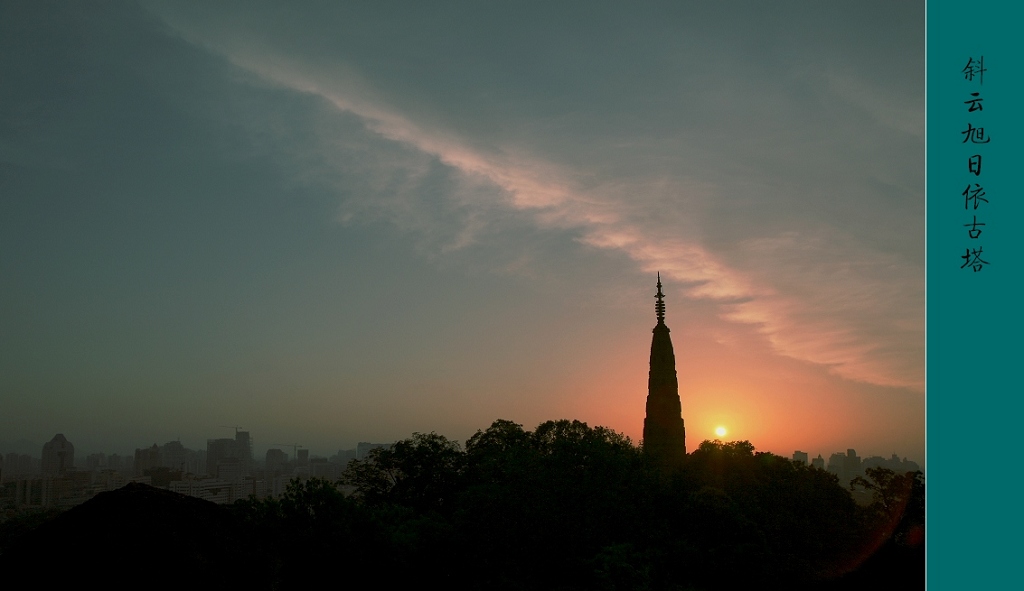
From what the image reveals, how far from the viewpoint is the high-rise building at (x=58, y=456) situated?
179 feet

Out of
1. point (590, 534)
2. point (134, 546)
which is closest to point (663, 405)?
point (590, 534)

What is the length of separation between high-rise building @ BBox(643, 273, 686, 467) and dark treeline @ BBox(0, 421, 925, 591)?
544 inches

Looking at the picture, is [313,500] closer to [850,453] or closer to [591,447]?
[591,447]

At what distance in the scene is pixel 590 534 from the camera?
19.3m

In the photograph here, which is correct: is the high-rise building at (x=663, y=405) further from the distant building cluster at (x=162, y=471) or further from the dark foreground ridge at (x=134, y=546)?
the dark foreground ridge at (x=134, y=546)

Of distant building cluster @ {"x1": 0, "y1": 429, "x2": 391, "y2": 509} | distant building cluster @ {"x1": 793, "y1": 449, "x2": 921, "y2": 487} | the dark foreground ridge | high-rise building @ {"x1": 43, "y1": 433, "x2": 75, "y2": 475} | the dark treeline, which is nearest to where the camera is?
the dark foreground ridge

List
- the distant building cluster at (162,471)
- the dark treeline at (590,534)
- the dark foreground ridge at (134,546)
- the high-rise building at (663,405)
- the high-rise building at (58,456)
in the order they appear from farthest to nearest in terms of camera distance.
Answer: the high-rise building at (58,456) < the distant building cluster at (162,471) < the high-rise building at (663,405) < the dark treeline at (590,534) < the dark foreground ridge at (134,546)

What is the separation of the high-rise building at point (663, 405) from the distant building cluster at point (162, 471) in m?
16.1

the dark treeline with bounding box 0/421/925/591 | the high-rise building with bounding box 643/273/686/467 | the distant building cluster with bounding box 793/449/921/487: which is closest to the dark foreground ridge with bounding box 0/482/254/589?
the dark treeline with bounding box 0/421/925/591

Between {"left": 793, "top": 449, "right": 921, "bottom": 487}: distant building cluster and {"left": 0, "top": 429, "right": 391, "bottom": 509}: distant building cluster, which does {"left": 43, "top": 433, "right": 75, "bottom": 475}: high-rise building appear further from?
{"left": 793, "top": 449, "right": 921, "bottom": 487}: distant building cluster

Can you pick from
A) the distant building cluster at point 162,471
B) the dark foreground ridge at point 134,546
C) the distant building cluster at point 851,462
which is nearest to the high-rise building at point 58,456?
the distant building cluster at point 162,471

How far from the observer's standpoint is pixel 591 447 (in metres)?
22.0

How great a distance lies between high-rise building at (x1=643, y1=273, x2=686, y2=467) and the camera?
42628 millimetres

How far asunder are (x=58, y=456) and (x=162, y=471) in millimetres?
10399
